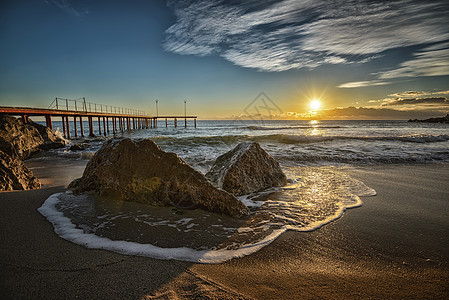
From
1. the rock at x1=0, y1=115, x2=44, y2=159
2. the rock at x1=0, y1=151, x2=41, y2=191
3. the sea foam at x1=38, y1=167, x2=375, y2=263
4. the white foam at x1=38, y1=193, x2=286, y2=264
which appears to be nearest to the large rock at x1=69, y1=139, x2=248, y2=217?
the sea foam at x1=38, y1=167, x2=375, y2=263

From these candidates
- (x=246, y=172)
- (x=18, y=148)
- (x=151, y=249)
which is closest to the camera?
(x=151, y=249)

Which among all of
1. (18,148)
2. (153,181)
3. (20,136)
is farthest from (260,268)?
(20,136)

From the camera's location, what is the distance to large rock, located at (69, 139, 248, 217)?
3062mm

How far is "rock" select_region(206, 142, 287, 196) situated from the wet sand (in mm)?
1689

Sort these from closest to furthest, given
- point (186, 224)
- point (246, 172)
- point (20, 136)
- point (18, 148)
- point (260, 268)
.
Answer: point (260, 268), point (186, 224), point (246, 172), point (18, 148), point (20, 136)

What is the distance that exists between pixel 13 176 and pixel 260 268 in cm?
469

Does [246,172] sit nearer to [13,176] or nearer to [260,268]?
[260,268]

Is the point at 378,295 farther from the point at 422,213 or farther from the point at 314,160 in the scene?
the point at 314,160

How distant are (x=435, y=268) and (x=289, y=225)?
4.50ft

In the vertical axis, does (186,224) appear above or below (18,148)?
below

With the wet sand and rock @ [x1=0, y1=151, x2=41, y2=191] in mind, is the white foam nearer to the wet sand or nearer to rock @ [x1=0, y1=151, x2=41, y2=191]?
the wet sand

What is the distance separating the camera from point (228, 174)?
4.11 meters

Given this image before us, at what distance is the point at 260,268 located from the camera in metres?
1.83

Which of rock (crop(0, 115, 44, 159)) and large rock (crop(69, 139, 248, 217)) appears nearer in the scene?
large rock (crop(69, 139, 248, 217))
